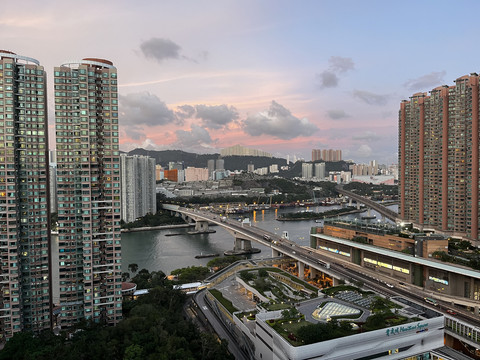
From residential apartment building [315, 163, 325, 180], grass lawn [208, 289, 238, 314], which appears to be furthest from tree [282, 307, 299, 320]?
residential apartment building [315, 163, 325, 180]

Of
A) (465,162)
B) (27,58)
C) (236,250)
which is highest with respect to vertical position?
(27,58)

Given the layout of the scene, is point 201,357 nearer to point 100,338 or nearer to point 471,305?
point 100,338

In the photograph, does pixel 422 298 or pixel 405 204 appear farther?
pixel 405 204

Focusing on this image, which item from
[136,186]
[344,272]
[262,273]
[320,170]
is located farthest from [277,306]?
[320,170]

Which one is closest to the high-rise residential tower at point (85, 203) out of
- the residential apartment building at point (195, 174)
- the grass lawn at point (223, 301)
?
the grass lawn at point (223, 301)

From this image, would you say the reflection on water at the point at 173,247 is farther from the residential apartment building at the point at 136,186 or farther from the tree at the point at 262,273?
the tree at the point at 262,273

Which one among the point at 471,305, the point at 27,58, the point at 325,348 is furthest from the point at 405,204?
the point at 27,58
